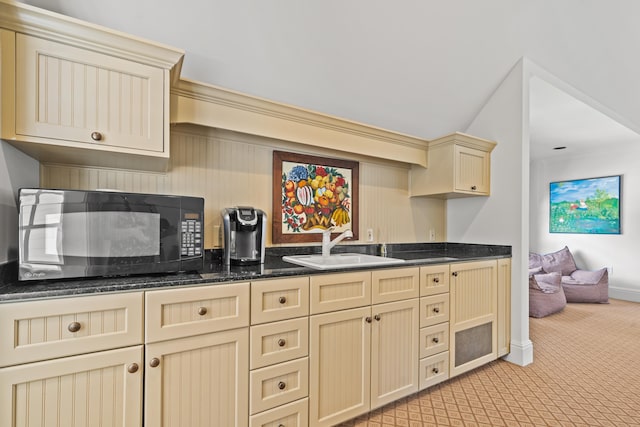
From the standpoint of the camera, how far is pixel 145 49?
1.44 metres

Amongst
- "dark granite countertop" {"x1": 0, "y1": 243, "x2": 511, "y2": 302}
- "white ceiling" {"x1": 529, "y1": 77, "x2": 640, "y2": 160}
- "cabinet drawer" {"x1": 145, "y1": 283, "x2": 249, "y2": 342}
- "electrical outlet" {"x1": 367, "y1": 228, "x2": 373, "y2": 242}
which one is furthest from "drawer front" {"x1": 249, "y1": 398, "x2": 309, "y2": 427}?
"white ceiling" {"x1": 529, "y1": 77, "x2": 640, "y2": 160}

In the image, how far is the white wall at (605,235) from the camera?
4820mm

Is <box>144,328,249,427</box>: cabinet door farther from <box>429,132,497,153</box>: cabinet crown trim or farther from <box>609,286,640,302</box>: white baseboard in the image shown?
<box>609,286,640,302</box>: white baseboard

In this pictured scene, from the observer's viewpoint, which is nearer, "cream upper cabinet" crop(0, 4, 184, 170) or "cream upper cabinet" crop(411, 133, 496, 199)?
"cream upper cabinet" crop(0, 4, 184, 170)

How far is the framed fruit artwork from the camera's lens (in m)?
2.37

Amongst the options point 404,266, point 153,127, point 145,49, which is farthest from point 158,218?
point 404,266

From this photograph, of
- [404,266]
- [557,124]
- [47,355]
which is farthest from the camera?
[557,124]

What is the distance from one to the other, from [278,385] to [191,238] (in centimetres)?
86

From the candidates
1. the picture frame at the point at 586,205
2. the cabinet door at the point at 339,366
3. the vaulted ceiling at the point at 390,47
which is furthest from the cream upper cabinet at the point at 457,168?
the picture frame at the point at 586,205

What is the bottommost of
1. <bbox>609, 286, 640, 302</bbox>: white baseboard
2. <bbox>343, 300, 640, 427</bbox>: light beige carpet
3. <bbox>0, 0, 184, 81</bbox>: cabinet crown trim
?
Result: <bbox>343, 300, 640, 427</bbox>: light beige carpet

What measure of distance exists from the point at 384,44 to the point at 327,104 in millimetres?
556

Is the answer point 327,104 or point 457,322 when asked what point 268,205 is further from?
point 457,322

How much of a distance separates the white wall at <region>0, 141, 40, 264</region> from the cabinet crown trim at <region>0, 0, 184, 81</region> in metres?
0.47

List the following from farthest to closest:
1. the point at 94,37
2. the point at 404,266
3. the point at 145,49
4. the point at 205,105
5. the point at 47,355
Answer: the point at 404,266 < the point at 205,105 < the point at 145,49 < the point at 94,37 < the point at 47,355
